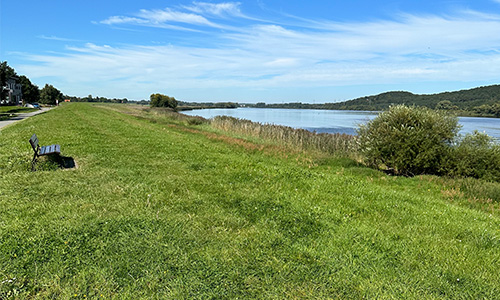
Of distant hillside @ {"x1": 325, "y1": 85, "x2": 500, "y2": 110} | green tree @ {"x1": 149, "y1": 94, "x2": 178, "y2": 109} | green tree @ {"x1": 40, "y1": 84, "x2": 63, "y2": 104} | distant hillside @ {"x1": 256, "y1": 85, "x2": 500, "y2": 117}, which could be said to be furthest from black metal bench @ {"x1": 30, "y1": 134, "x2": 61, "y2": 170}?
green tree @ {"x1": 40, "y1": 84, "x2": 63, "y2": 104}

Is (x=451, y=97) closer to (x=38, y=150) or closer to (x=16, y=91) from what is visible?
(x=38, y=150)

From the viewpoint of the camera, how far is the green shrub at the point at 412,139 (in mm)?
11195

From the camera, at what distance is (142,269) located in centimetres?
370

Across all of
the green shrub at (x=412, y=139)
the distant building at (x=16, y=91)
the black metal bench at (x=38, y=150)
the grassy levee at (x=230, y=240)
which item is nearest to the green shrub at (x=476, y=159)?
the green shrub at (x=412, y=139)

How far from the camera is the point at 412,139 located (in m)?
11.2

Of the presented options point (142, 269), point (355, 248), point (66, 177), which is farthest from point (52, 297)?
point (66, 177)

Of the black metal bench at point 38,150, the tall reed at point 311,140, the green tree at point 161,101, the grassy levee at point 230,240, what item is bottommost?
the grassy levee at point 230,240

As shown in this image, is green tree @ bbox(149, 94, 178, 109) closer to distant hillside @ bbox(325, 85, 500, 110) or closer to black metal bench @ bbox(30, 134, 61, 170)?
distant hillside @ bbox(325, 85, 500, 110)

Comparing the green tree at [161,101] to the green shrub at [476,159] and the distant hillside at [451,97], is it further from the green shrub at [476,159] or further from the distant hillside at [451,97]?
the green shrub at [476,159]

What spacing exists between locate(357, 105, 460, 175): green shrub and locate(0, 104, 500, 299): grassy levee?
15.8 ft

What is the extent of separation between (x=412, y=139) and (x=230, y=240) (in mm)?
9446

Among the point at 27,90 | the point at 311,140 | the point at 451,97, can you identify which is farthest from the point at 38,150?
the point at 451,97

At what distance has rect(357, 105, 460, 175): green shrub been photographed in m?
11.2

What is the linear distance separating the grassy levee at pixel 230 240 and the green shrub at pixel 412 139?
481 cm
